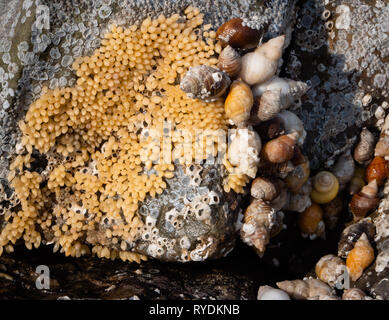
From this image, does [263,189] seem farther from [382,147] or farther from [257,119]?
[382,147]

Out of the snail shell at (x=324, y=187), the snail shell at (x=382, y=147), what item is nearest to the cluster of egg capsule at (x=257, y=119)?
the snail shell at (x=324, y=187)

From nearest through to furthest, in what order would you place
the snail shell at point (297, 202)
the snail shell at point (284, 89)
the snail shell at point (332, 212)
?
the snail shell at point (284, 89), the snail shell at point (297, 202), the snail shell at point (332, 212)

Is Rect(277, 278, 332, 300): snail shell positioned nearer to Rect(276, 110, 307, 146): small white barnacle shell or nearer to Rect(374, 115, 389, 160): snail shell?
Rect(276, 110, 307, 146): small white barnacle shell

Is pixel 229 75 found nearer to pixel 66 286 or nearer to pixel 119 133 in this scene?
pixel 119 133

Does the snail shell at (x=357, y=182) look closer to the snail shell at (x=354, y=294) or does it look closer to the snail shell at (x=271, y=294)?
the snail shell at (x=354, y=294)

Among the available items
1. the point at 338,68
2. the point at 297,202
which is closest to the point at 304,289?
the point at 297,202

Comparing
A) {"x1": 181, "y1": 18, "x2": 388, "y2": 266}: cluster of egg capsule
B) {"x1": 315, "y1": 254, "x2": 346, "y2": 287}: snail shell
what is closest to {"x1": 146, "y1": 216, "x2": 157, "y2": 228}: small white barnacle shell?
{"x1": 181, "y1": 18, "x2": 388, "y2": 266}: cluster of egg capsule

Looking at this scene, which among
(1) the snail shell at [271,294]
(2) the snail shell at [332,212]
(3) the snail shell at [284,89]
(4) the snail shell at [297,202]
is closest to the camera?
(1) the snail shell at [271,294]

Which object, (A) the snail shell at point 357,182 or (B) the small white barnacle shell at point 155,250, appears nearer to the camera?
(B) the small white barnacle shell at point 155,250
